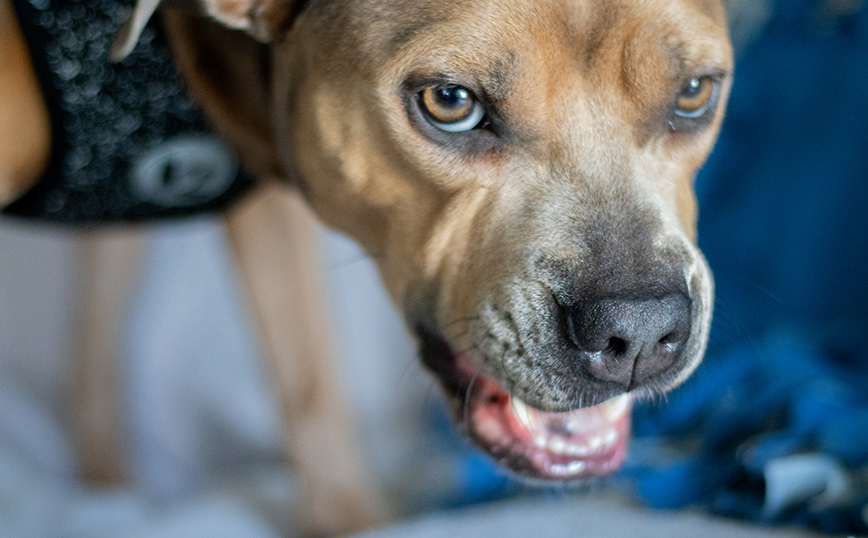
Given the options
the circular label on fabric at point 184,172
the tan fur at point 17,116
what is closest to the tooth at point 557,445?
the circular label on fabric at point 184,172

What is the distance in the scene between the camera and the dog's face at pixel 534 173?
137 cm

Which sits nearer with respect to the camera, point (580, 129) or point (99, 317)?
point (580, 129)

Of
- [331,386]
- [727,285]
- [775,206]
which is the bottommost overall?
[331,386]

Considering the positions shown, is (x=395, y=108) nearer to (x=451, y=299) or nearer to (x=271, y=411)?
(x=451, y=299)

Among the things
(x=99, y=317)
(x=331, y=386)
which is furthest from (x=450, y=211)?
(x=99, y=317)

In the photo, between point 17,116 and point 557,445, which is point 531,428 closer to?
point 557,445

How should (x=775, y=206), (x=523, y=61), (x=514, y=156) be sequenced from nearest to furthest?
(x=523, y=61)
(x=514, y=156)
(x=775, y=206)

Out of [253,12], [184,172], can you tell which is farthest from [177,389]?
[253,12]

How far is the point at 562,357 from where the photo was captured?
1.38 metres

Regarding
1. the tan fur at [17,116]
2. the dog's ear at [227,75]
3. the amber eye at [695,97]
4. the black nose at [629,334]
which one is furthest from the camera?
the dog's ear at [227,75]

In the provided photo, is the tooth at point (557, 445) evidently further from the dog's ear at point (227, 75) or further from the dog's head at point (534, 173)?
the dog's ear at point (227, 75)

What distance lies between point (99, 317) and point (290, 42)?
1621mm

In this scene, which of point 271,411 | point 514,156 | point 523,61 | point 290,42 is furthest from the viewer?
point 271,411

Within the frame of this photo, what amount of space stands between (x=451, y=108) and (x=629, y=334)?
0.51 m
